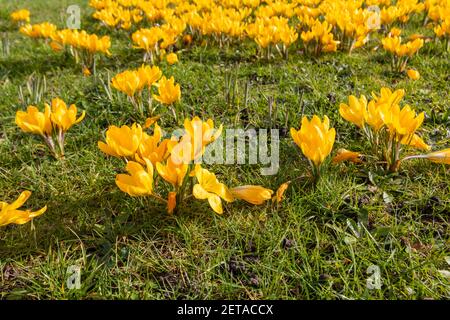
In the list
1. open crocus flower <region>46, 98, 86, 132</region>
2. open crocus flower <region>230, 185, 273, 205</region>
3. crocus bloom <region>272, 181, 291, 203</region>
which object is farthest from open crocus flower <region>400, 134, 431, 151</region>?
open crocus flower <region>46, 98, 86, 132</region>

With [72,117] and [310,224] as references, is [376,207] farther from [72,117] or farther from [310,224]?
[72,117]

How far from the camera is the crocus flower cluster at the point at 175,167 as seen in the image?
1.72m

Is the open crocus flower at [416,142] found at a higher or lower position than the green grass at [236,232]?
higher

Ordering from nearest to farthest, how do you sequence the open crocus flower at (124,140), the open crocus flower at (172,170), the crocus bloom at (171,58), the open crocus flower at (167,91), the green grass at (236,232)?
1. the green grass at (236,232)
2. the open crocus flower at (172,170)
3. the open crocus flower at (124,140)
4. the open crocus flower at (167,91)
5. the crocus bloom at (171,58)

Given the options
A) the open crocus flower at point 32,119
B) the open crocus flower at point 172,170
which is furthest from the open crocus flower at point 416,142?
the open crocus flower at point 32,119

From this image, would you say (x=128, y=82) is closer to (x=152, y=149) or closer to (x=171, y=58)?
(x=152, y=149)

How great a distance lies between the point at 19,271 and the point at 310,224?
1390mm

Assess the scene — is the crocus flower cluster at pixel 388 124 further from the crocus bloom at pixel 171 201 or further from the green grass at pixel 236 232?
the crocus bloom at pixel 171 201

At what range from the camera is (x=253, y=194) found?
74.8 inches

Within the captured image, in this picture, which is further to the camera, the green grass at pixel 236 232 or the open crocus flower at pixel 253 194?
the open crocus flower at pixel 253 194

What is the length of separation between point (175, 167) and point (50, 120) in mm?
963

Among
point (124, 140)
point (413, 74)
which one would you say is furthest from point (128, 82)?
point (413, 74)

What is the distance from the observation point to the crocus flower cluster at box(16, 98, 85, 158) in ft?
7.06
